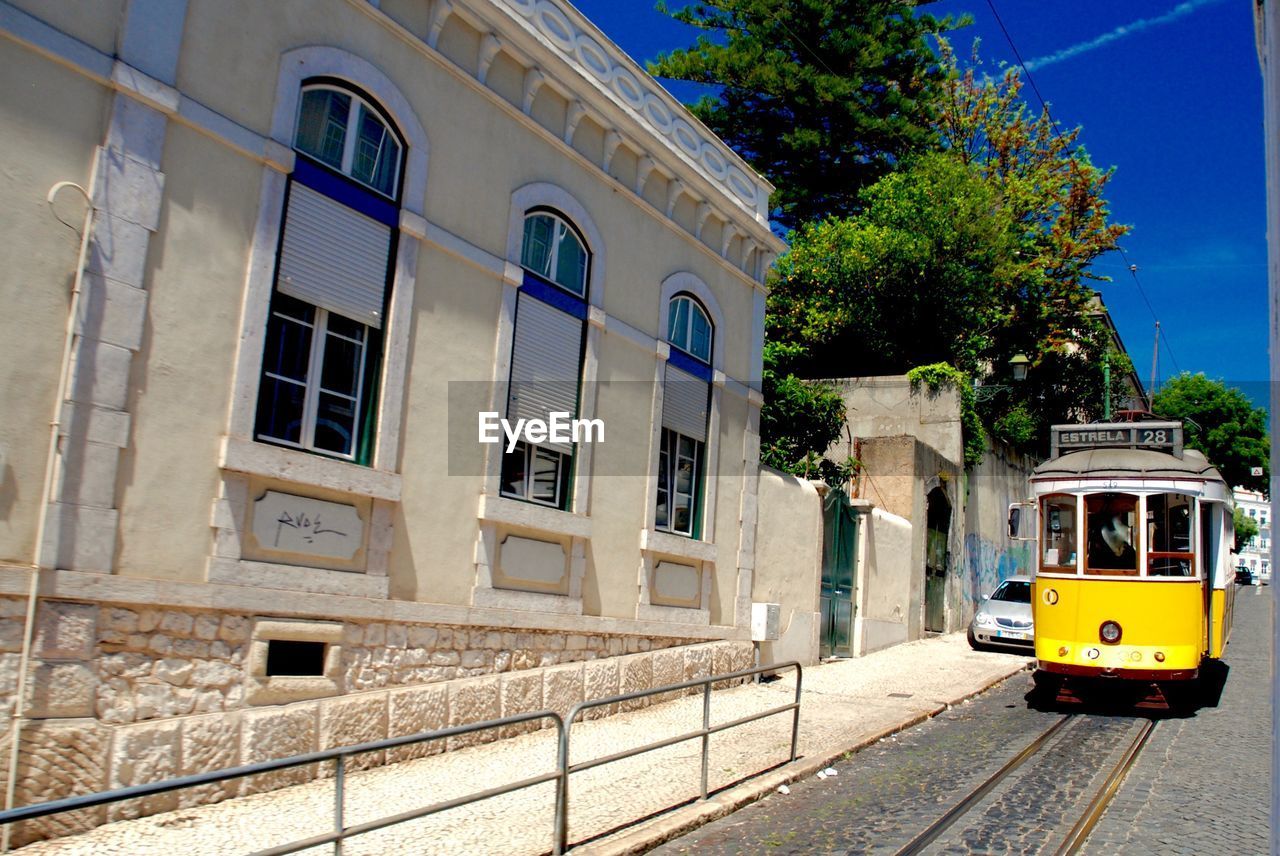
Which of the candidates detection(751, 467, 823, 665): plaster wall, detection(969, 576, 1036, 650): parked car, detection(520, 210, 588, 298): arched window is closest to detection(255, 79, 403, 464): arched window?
detection(520, 210, 588, 298): arched window

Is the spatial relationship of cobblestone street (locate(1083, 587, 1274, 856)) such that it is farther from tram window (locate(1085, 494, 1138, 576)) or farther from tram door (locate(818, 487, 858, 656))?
tram door (locate(818, 487, 858, 656))

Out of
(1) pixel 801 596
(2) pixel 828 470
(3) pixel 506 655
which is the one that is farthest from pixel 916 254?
(3) pixel 506 655

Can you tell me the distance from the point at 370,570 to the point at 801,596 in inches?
314

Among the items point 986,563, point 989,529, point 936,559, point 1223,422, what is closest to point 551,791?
point 936,559

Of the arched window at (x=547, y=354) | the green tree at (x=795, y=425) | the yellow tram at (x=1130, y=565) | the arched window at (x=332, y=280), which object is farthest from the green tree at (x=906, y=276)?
the arched window at (x=332, y=280)

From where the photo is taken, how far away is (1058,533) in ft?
39.3

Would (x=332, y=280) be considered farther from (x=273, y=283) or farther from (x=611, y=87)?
(x=611, y=87)

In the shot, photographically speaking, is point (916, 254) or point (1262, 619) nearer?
point (916, 254)

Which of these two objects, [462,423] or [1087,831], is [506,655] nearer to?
[462,423]

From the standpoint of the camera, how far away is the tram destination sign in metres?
12.6

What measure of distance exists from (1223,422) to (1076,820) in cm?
4982

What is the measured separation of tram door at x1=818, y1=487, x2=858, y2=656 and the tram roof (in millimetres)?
3907

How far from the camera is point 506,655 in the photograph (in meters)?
9.43

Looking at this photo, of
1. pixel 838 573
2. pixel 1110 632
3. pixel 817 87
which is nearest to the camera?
pixel 1110 632
